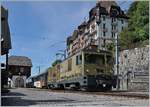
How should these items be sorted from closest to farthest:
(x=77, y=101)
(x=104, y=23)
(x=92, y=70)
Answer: (x=77, y=101), (x=92, y=70), (x=104, y=23)

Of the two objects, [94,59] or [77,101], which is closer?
[77,101]

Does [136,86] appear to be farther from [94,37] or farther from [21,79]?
[94,37]

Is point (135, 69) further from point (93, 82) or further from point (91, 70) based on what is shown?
point (93, 82)

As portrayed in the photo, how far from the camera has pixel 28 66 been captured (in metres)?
93.9

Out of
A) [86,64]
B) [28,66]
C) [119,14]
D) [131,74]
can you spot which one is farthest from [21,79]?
[86,64]

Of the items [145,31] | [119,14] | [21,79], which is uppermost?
[119,14]

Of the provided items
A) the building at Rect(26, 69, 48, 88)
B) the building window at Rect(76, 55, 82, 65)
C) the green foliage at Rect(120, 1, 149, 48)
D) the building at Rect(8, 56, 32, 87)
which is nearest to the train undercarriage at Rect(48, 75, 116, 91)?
the building window at Rect(76, 55, 82, 65)

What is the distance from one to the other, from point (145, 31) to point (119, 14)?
40.7 metres

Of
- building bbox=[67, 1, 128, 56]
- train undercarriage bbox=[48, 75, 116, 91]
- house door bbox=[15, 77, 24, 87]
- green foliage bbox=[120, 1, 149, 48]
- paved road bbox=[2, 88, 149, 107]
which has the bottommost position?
house door bbox=[15, 77, 24, 87]

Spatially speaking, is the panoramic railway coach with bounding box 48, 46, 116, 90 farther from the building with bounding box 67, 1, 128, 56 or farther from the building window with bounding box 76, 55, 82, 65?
the building with bounding box 67, 1, 128, 56

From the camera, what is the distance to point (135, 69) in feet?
154

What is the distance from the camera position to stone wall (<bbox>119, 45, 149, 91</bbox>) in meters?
36.9

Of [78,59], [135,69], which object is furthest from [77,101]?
[135,69]

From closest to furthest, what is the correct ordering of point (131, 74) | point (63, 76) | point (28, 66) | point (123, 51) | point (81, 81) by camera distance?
point (81, 81) < point (63, 76) < point (131, 74) < point (123, 51) < point (28, 66)
